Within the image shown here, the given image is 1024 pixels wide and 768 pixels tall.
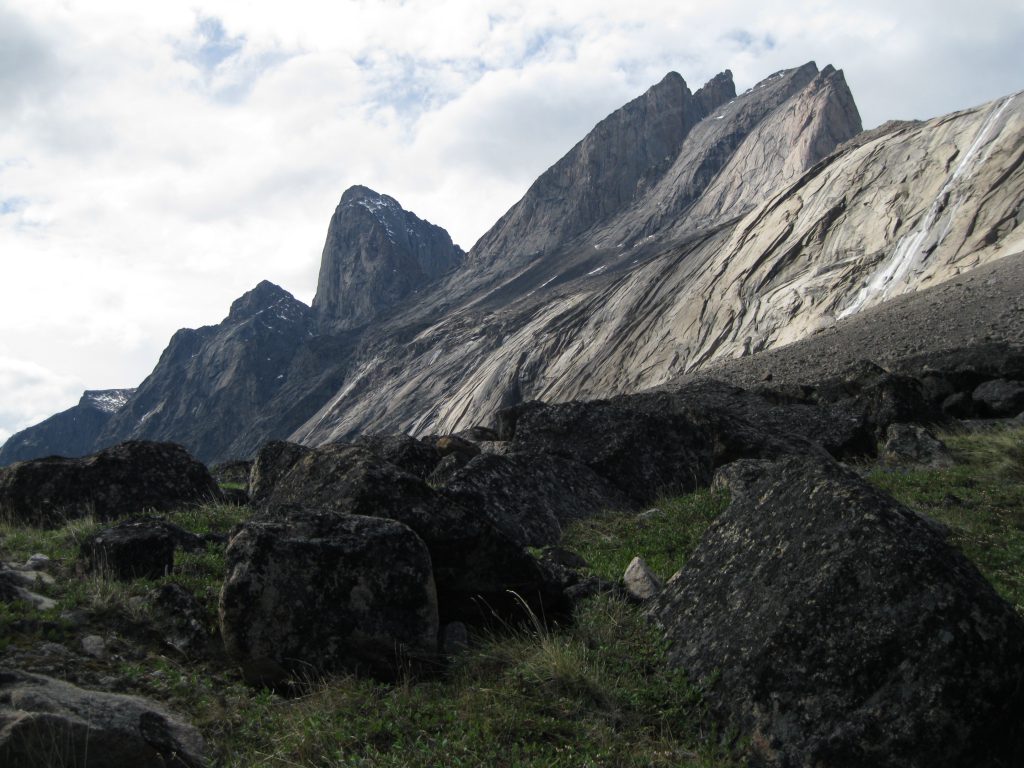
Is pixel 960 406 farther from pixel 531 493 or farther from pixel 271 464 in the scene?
pixel 271 464

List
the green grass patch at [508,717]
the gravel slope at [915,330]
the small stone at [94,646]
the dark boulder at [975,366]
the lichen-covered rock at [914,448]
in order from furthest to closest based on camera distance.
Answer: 1. the gravel slope at [915,330]
2. the dark boulder at [975,366]
3. the lichen-covered rock at [914,448]
4. the small stone at [94,646]
5. the green grass patch at [508,717]

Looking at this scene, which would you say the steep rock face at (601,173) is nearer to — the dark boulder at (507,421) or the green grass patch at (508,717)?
the dark boulder at (507,421)

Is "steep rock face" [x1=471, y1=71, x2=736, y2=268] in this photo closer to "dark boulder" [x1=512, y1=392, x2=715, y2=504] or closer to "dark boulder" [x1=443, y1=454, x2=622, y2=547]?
"dark boulder" [x1=512, y1=392, x2=715, y2=504]

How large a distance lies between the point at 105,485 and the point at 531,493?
684 centimetres

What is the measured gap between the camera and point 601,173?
186m

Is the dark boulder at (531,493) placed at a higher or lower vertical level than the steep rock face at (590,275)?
lower

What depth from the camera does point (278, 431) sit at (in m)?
163

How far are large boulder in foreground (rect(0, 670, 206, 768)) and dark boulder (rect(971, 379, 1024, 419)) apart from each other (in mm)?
19484

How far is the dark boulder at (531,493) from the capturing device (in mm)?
10047

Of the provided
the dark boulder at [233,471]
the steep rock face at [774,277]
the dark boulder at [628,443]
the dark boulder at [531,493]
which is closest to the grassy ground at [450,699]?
the dark boulder at [531,493]

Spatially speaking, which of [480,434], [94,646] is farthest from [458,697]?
[480,434]

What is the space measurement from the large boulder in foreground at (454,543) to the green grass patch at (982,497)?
13.3 feet

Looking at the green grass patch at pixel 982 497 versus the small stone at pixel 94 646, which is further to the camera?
the green grass patch at pixel 982 497

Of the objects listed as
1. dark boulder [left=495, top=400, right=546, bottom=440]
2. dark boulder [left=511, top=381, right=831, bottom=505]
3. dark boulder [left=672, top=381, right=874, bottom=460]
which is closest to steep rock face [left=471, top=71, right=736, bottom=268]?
dark boulder [left=495, top=400, right=546, bottom=440]
